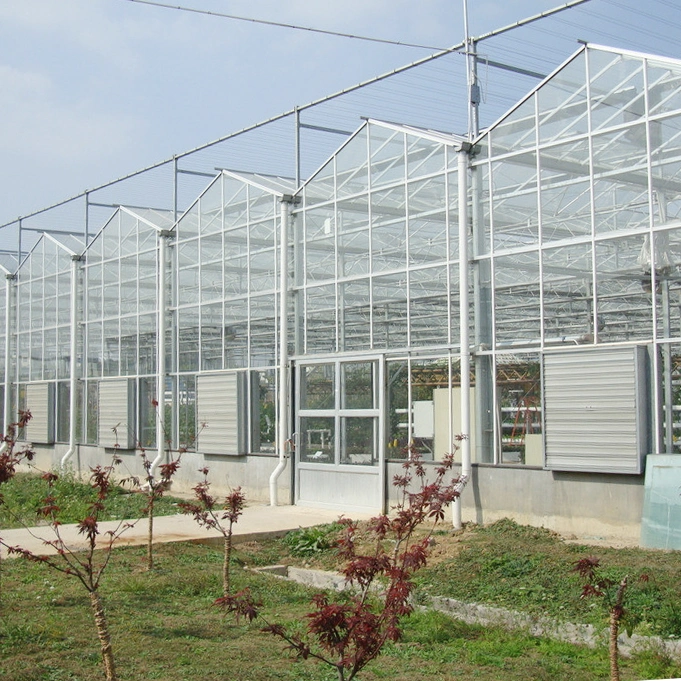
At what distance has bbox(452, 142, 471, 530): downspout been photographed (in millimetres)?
13188

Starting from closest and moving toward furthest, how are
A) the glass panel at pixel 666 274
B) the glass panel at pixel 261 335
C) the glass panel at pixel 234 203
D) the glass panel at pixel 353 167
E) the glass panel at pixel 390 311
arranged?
1. the glass panel at pixel 666 274
2. the glass panel at pixel 390 311
3. the glass panel at pixel 353 167
4. the glass panel at pixel 261 335
5. the glass panel at pixel 234 203

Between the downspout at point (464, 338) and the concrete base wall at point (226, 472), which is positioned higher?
the downspout at point (464, 338)

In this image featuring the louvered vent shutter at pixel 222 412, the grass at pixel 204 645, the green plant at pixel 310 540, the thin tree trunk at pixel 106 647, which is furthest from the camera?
the louvered vent shutter at pixel 222 412

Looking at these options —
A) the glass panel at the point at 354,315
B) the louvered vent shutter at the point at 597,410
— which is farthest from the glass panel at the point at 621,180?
the glass panel at the point at 354,315

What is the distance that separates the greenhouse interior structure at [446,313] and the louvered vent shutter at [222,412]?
0.15ft

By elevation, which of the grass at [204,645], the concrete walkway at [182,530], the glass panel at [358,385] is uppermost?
the glass panel at [358,385]

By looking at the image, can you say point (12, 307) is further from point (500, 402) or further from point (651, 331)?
point (651, 331)

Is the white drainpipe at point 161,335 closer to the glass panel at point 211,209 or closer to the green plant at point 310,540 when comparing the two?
the glass panel at point 211,209

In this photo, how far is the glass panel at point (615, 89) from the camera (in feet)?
39.1

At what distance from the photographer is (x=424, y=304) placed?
47.8 ft

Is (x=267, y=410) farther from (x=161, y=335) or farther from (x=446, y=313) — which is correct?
(x=446, y=313)

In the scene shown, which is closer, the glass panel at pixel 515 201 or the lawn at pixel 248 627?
the lawn at pixel 248 627

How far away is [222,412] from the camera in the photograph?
60.6ft

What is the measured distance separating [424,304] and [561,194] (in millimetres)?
2849
